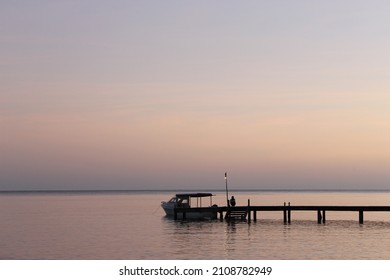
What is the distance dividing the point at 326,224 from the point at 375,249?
25852mm

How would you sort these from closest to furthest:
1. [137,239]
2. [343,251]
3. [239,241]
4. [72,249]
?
1. [343,251]
2. [72,249]
3. [239,241]
4. [137,239]

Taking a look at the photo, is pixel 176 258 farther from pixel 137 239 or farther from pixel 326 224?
pixel 326 224

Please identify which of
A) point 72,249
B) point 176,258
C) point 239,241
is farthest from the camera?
point 239,241

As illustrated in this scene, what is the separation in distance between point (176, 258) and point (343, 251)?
1266cm

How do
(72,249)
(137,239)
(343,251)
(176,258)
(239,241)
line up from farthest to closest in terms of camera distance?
(137,239), (239,241), (72,249), (343,251), (176,258)

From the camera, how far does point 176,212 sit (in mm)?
78375

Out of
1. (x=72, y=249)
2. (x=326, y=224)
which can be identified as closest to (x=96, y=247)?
(x=72, y=249)

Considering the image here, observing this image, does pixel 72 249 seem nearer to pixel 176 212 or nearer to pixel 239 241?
pixel 239 241

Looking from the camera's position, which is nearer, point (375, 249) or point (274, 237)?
point (375, 249)

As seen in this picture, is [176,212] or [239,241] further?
[176,212]
